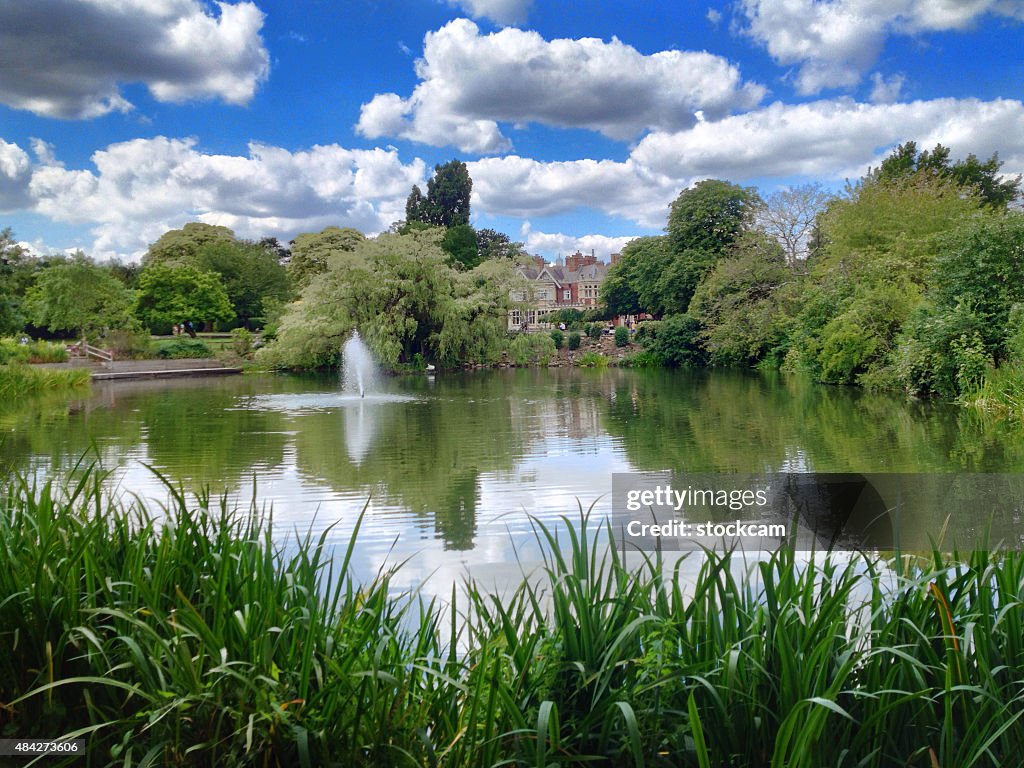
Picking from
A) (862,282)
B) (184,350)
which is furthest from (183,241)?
(862,282)

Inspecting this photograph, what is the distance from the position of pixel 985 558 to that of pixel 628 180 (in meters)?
35.7

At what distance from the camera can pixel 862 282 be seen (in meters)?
17.4

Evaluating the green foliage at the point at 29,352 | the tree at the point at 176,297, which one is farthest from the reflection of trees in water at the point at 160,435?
the tree at the point at 176,297

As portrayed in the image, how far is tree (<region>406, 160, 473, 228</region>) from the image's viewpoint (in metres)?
42.4

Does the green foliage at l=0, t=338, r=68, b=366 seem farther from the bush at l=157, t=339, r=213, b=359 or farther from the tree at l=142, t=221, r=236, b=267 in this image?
the tree at l=142, t=221, r=236, b=267

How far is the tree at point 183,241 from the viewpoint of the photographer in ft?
135

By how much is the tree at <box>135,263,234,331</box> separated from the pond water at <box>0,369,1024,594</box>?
18789 millimetres

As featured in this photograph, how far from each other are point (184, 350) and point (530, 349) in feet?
42.1

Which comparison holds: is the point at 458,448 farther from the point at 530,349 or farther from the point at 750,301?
the point at 530,349

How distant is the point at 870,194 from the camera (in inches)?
793

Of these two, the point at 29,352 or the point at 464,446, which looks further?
the point at 29,352

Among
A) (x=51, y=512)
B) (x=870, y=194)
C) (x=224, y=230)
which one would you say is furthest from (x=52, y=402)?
(x=224, y=230)

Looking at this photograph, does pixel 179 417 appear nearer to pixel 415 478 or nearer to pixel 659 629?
pixel 415 478

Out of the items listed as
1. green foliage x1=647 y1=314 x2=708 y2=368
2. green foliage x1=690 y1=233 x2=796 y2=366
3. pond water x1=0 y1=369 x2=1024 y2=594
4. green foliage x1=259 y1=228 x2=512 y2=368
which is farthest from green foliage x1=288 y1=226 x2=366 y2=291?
pond water x1=0 y1=369 x2=1024 y2=594
